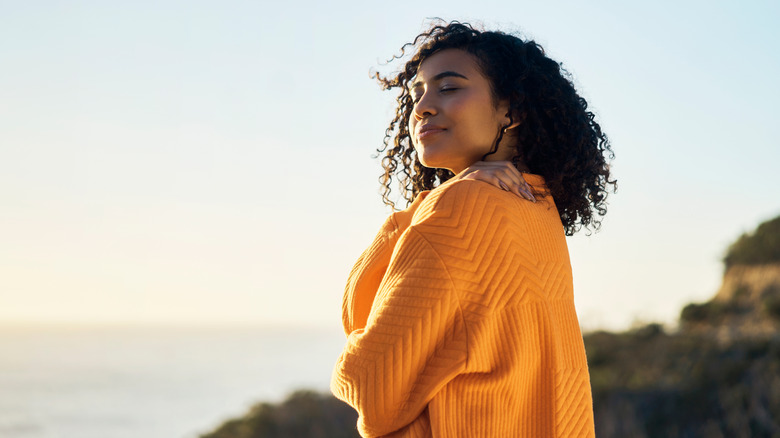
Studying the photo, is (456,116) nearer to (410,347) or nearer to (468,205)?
(468,205)

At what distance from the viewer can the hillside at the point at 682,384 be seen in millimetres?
9750

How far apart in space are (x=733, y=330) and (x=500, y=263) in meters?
11.6

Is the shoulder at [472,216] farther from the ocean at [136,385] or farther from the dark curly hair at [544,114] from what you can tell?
the ocean at [136,385]

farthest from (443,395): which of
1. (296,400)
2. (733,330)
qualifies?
(733,330)

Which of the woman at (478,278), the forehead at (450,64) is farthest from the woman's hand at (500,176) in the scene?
the forehead at (450,64)

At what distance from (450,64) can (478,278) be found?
70 cm

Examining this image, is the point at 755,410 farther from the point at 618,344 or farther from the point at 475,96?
the point at 475,96

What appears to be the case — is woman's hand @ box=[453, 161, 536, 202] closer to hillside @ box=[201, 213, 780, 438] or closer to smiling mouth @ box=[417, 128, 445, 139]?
smiling mouth @ box=[417, 128, 445, 139]

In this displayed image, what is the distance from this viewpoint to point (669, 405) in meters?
10.4

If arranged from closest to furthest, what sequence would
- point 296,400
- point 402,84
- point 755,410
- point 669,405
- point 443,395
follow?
point 443,395 → point 402,84 → point 755,410 → point 669,405 → point 296,400

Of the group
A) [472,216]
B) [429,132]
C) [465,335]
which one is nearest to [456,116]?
[429,132]

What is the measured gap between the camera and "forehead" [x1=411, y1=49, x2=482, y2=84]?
227 centimetres

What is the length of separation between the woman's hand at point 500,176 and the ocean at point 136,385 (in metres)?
9.66

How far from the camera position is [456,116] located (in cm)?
219
